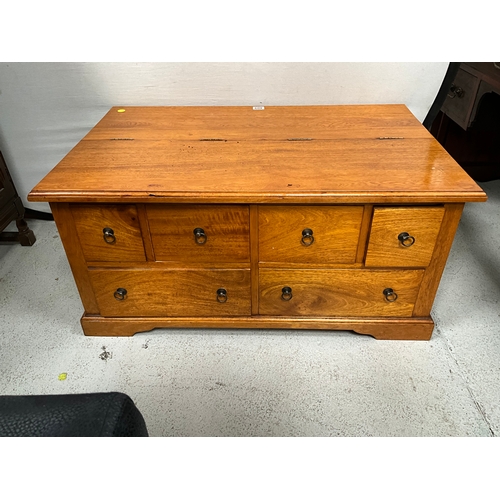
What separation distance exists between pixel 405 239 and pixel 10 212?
1662 millimetres

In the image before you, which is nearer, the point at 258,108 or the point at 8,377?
the point at 8,377

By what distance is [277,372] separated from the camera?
130 cm

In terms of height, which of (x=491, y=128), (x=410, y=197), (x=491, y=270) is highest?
(x=410, y=197)

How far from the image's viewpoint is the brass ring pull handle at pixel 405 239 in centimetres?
116

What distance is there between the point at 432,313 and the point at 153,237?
1.07 m

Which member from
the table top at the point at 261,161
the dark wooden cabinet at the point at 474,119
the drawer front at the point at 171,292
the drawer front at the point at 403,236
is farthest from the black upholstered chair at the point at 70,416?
the dark wooden cabinet at the point at 474,119

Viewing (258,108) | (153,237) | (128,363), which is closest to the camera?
(153,237)

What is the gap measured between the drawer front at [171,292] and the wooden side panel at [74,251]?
0.03 metres

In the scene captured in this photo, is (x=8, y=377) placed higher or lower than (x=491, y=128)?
lower

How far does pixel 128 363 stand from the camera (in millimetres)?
1342

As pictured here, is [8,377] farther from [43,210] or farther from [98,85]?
[98,85]

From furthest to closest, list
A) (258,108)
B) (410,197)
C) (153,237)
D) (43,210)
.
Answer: (43,210) < (258,108) < (153,237) < (410,197)

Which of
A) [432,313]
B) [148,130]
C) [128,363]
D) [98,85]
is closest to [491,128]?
[432,313]

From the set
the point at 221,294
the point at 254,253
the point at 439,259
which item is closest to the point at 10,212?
the point at 221,294
